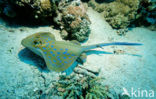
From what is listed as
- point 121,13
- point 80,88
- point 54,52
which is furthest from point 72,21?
point 121,13

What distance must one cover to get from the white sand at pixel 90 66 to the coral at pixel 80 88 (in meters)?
0.28

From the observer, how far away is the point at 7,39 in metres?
3.88

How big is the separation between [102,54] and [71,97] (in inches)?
91.9

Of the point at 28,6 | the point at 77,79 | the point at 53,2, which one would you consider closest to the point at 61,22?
the point at 53,2

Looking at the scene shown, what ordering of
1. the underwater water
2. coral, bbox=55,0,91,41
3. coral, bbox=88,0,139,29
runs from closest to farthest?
A: 1. the underwater water
2. coral, bbox=55,0,91,41
3. coral, bbox=88,0,139,29

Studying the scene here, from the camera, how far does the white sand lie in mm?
2886

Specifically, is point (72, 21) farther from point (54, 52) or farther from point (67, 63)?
point (67, 63)

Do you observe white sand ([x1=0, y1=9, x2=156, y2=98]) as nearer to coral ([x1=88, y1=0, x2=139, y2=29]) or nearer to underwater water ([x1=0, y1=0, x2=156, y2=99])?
underwater water ([x1=0, y1=0, x2=156, y2=99])

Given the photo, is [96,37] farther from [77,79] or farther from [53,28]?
[77,79]

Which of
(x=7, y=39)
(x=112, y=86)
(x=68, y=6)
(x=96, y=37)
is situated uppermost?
(x=68, y=6)

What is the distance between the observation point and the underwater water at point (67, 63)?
9.84ft

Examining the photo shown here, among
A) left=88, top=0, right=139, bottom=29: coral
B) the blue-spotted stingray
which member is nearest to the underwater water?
the blue-spotted stingray

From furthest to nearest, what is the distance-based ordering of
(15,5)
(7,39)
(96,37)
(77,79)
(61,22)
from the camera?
(96,37) → (61,22) → (15,5) → (7,39) → (77,79)

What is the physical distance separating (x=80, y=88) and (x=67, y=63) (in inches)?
37.8
